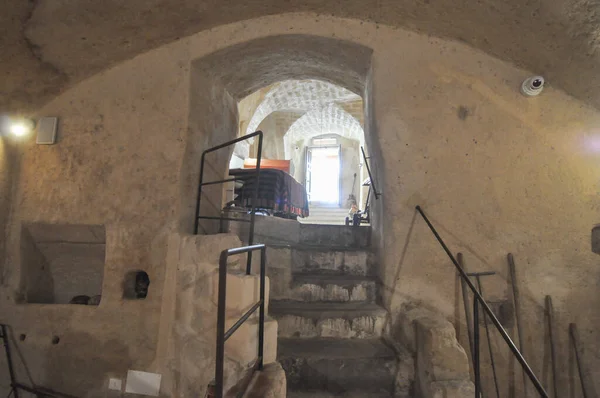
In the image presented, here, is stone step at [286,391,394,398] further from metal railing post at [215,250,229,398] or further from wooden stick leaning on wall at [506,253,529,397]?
wooden stick leaning on wall at [506,253,529,397]

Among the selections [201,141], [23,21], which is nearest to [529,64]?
[201,141]

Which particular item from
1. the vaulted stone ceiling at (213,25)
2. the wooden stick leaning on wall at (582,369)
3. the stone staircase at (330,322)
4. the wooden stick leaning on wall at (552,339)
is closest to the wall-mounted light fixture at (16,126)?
the vaulted stone ceiling at (213,25)

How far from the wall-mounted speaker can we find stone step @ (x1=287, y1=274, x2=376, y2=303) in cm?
247

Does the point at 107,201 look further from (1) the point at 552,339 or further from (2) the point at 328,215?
(2) the point at 328,215

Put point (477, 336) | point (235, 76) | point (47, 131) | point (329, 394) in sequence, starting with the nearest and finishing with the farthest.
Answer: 1. point (477, 336)
2. point (329, 394)
3. point (47, 131)
4. point (235, 76)

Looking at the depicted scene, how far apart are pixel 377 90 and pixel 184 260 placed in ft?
6.95

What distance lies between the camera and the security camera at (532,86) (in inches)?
100.0

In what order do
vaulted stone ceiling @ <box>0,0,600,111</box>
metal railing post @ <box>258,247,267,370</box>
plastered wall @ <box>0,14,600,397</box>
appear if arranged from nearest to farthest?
metal railing post @ <box>258,247,267,370</box>
vaulted stone ceiling @ <box>0,0,600,111</box>
plastered wall @ <box>0,14,600,397</box>

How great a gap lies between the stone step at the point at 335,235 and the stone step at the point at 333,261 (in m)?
0.44

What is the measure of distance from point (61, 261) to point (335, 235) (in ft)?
8.94

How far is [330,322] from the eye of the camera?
7.95 feet

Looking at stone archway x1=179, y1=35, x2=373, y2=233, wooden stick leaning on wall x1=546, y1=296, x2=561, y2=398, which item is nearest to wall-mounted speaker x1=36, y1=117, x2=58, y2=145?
stone archway x1=179, y1=35, x2=373, y2=233

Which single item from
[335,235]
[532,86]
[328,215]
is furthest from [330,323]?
[328,215]

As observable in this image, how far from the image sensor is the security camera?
254 centimetres
